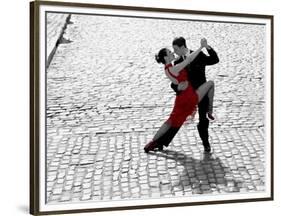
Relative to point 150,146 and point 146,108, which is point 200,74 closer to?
point 146,108

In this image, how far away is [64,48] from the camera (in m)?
3.05

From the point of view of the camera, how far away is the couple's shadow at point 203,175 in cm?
327

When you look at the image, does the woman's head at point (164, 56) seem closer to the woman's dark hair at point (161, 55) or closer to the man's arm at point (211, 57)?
the woman's dark hair at point (161, 55)

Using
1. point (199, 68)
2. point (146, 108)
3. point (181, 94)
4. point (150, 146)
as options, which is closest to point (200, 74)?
point (199, 68)

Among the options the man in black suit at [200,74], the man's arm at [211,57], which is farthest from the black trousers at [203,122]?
the man's arm at [211,57]

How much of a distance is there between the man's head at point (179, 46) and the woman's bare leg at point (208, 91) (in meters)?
0.21

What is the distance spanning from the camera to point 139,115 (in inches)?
126

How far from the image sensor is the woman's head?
3232 millimetres

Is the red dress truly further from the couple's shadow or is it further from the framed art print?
the couple's shadow

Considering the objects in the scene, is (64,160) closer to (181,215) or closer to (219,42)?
(181,215)

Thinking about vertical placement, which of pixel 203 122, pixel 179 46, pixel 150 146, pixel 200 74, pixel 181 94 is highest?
pixel 179 46

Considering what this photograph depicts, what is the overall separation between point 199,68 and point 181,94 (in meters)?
0.17

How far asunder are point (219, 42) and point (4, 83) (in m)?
1.11

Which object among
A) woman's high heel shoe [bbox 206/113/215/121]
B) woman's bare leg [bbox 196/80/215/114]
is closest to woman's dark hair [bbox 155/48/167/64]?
A: woman's bare leg [bbox 196/80/215/114]
